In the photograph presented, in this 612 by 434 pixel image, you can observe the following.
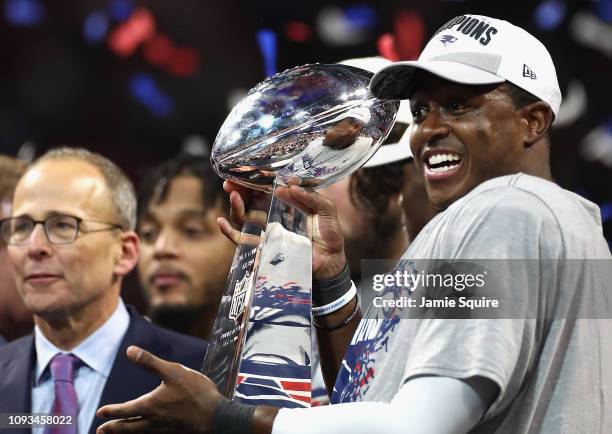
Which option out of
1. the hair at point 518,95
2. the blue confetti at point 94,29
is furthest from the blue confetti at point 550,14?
the hair at point 518,95

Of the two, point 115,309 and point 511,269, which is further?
point 115,309

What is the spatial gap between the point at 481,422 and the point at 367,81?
684 mm

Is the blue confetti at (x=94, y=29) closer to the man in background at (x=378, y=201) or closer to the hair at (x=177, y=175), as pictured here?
the hair at (x=177, y=175)

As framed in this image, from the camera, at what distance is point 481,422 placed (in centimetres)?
152

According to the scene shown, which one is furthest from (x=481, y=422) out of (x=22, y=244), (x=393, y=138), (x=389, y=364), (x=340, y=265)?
(x=22, y=244)

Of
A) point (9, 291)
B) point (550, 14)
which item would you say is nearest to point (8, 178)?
point (9, 291)

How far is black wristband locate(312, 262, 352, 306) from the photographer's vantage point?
2051 mm

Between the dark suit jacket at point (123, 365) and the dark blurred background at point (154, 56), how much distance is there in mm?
1416

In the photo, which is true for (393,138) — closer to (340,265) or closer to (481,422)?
(340,265)

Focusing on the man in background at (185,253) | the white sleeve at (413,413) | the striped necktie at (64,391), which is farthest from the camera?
the man in background at (185,253)

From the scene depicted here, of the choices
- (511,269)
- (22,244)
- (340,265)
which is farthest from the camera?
(22,244)

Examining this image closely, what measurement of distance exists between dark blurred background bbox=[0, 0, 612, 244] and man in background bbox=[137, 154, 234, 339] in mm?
683

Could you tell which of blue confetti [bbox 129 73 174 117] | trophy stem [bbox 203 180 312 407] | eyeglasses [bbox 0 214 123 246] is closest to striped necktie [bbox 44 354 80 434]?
eyeglasses [bbox 0 214 123 246]

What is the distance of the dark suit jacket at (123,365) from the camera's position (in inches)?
102
